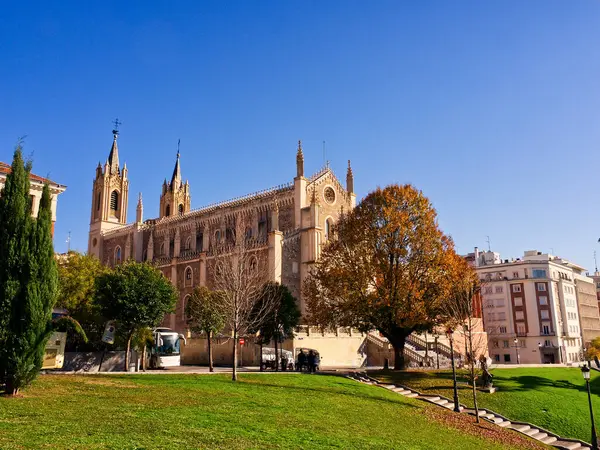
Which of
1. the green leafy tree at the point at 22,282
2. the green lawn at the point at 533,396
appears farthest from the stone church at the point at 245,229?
the green leafy tree at the point at 22,282

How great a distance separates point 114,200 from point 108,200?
1.48m

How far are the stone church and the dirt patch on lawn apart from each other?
59.1 feet

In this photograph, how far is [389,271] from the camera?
30.3 m

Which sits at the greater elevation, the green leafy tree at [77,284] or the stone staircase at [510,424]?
the green leafy tree at [77,284]

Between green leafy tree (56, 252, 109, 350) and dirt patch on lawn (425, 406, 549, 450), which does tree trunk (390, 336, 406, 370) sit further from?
green leafy tree (56, 252, 109, 350)

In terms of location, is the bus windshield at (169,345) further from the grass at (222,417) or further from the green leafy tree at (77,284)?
the grass at (222,417)

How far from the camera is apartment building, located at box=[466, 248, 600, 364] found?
70875mm

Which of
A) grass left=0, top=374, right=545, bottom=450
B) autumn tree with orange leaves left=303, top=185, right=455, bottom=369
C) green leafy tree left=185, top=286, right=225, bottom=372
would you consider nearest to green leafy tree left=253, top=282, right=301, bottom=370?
autumn tree with orange leaves left=303, top=185, right=455, bottom=369

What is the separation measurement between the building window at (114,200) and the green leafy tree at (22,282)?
60831 millimetres

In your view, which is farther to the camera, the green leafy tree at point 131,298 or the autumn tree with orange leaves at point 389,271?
the autumn tree with orange leaves at point 389,271

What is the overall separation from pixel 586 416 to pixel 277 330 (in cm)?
1588

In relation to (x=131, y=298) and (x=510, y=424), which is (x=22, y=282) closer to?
(x=131, y=298)

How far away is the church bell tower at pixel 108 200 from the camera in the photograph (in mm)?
73812

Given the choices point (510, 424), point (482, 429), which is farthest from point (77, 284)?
point (510, 424)
